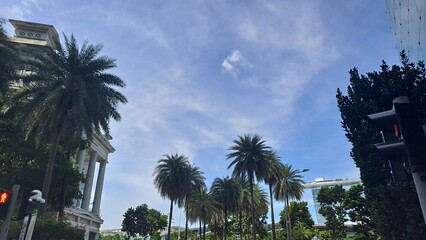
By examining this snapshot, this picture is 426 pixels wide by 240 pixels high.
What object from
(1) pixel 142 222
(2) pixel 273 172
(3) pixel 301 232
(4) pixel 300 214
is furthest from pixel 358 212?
(1) pixel 142 222

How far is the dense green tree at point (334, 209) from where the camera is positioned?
5844 centimetres

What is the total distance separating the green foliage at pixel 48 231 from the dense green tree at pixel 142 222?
254 ft

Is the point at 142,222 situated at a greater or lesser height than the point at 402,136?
greater

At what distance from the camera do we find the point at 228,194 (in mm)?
58781

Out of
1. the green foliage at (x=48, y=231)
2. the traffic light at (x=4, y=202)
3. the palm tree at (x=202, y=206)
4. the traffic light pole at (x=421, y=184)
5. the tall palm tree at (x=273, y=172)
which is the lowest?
the traffic light pole at (x=421, y=184)

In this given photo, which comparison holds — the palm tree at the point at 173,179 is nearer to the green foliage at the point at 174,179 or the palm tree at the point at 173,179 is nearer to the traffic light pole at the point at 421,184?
the green foliage at the point at 174,179

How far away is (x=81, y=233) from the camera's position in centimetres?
2888

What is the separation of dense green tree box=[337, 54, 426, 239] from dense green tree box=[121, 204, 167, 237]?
311ft

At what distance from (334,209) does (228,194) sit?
20.6m

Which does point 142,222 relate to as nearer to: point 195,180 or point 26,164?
point 195,180

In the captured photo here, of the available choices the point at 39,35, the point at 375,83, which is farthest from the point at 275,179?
the point at 39,35

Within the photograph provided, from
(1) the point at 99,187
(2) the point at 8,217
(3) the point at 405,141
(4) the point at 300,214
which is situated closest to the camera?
(3) the point at 405,141

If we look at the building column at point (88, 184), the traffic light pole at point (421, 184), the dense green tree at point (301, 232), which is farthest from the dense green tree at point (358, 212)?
the traffic light pole at point (421, 184)

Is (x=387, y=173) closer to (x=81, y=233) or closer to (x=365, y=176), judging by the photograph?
(x=365, y=176)
